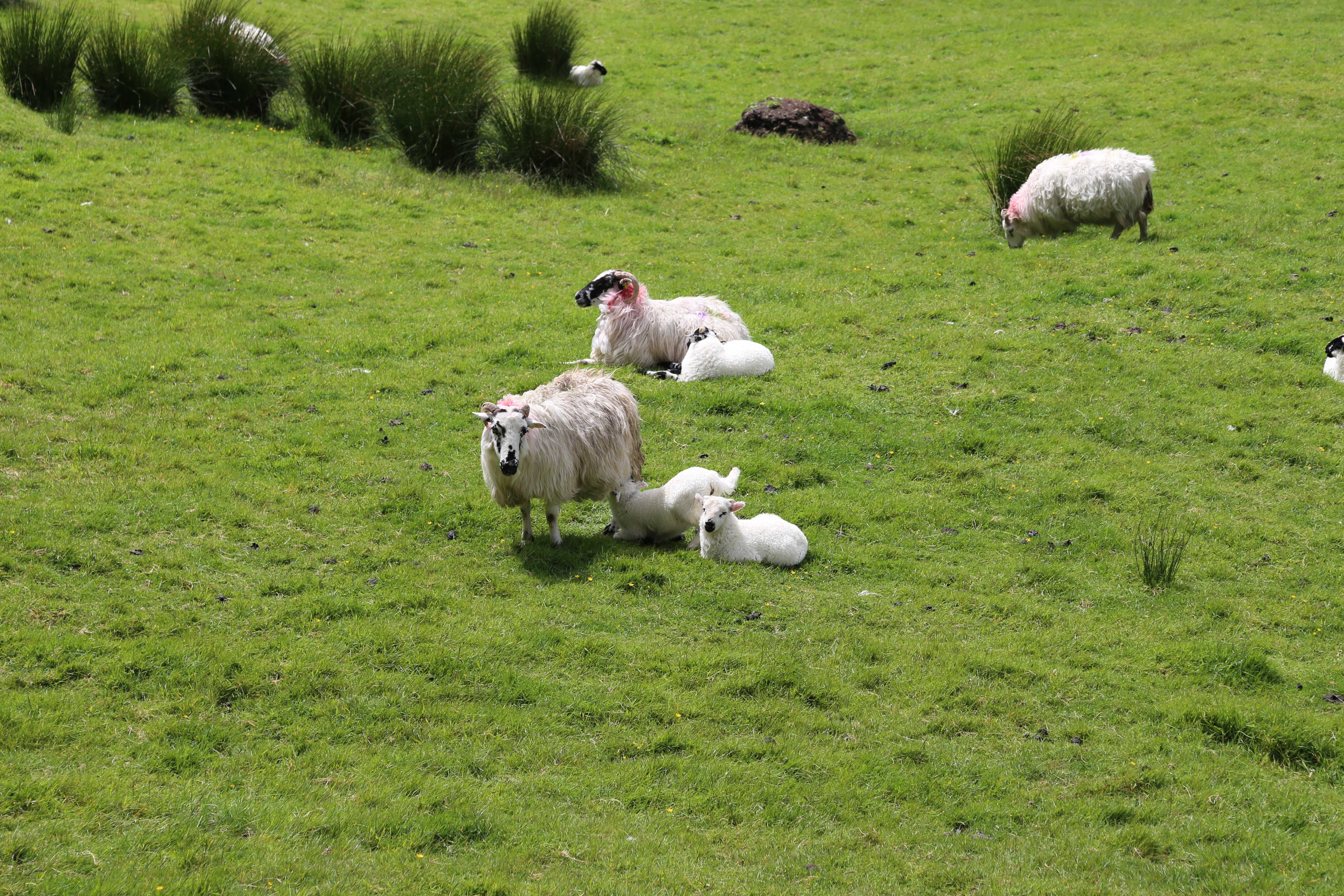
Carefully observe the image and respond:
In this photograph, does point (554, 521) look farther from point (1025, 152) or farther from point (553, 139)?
point (1025, 152)

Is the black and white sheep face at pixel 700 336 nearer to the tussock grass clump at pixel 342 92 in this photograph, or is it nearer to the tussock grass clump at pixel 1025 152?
the tussock grass clump at pixel 1025 152

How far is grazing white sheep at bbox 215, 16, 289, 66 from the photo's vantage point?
65.6ft

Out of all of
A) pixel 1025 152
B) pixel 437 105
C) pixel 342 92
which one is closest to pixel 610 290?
pixel 437 105

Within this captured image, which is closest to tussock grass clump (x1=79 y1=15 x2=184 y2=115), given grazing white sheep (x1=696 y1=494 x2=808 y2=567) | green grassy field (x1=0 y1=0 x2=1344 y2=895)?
green grassy field (x1=0 y1=0 x2=1344 y2=895)

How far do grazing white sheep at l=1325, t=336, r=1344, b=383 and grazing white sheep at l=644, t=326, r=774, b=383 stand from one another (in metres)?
6.42

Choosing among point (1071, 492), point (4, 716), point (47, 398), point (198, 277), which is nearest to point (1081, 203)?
point (1071, 492)

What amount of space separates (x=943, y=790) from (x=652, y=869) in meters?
1.94

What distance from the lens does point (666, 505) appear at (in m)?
9.01

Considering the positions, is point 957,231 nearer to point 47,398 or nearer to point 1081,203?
point 1081,203

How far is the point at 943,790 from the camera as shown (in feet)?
→ 20.3

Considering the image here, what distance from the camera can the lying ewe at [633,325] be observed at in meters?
13.0

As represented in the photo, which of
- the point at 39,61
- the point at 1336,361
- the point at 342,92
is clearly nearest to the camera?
the point at 1336,361

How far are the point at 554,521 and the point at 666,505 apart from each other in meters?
1.00

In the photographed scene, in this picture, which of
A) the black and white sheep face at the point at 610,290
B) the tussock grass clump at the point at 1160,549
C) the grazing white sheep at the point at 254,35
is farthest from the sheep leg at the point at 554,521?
the grazing white sheep at the point at 254,35
